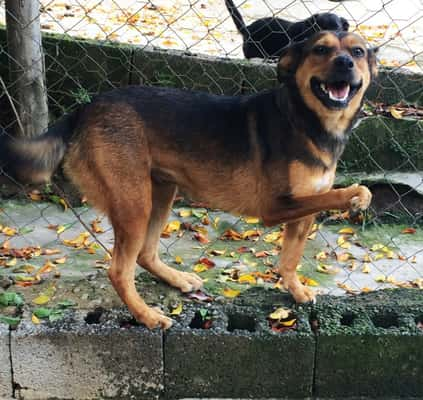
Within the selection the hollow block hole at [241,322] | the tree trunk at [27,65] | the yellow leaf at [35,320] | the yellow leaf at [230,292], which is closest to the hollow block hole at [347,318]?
the hollow block hole at [241,322]

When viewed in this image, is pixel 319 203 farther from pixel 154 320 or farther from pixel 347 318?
pixel 154 320

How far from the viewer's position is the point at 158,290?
3.93 metres

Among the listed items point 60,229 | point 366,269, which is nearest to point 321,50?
point 366,269

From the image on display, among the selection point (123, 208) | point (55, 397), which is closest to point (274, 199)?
point (123, 208)

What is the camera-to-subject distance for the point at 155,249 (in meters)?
4.02

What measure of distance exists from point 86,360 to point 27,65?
7.80ft

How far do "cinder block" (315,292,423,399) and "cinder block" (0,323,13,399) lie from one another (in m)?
1.54

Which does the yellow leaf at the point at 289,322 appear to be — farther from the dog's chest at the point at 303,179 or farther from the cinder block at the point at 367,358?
the dog's chest at the point at 303,179

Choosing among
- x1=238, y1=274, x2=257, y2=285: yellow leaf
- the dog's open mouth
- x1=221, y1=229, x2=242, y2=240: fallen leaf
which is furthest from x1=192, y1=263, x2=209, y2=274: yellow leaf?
the dog's open mouth

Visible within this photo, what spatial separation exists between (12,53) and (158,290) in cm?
216

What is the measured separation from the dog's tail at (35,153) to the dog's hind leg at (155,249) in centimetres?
58

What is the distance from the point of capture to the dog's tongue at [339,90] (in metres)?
3.37

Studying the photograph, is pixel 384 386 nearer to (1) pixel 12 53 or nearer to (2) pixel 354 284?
(2) pixel 354 284

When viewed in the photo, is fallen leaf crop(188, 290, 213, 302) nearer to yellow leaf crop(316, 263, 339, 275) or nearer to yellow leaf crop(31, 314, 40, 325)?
yellow leaf crop(31, 314, 40, 325)
